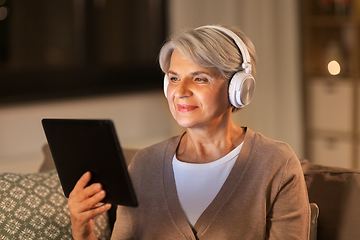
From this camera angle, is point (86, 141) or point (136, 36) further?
point (136, 36)

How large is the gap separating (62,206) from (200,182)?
1.56 ft

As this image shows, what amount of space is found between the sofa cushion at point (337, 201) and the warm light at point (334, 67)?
6.66ft

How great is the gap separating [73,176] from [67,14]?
1972 mm

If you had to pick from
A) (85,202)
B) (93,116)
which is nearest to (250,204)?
(85,202)

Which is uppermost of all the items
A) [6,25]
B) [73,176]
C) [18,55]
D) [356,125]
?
[6,25]

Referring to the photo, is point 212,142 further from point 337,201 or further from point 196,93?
A: point 337,201

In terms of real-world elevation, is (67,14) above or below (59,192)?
above

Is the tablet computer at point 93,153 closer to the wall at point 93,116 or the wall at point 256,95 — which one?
the wall at point 93,116

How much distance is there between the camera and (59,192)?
1341mm

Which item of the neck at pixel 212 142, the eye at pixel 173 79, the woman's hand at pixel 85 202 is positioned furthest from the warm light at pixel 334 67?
the woman's hand at pixel 85 202

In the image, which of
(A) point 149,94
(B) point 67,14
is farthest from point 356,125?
(B) point 67,14

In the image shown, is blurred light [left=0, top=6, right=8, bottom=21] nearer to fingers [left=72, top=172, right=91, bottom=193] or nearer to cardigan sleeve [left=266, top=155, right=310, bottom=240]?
fingers [left=72, top=172, right=91, bottom=193]

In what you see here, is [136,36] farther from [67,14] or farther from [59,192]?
[59,192]

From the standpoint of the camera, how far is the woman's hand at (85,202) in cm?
91
